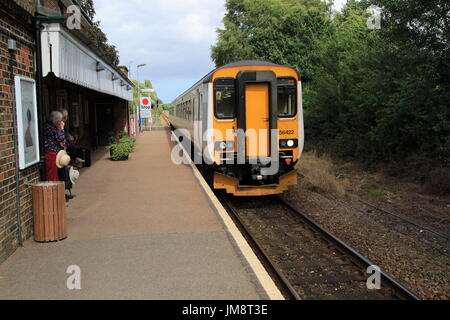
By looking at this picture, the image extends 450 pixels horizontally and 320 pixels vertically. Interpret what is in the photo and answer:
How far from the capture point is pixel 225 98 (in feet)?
29.8

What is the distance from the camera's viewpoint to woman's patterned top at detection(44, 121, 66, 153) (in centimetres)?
693

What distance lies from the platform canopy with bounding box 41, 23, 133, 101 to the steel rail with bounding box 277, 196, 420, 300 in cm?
501

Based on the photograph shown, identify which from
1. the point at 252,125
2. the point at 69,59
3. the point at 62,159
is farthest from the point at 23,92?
the point at 252,125

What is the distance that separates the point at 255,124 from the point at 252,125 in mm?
70

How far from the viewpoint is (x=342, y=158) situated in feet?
54.6

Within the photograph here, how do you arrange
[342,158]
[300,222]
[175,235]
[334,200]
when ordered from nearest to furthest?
[175,235]
[300,222]
[334,200]
[342,158]

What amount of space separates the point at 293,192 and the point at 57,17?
702 centimetres

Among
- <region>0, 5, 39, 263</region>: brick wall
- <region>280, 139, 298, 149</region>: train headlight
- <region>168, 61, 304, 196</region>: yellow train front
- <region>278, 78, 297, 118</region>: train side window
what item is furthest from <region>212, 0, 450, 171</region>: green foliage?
<region>0, 5, 39, 263</region>: brick wall

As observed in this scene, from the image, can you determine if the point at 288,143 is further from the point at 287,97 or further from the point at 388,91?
the point at 388,91

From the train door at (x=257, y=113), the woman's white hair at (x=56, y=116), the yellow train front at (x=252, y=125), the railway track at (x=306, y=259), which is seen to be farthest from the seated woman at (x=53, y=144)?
the train door at (x=257, y=113)
